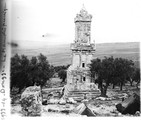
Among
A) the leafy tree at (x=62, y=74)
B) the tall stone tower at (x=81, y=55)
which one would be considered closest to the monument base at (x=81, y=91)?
the tall stone tower at (x=81, y=55)

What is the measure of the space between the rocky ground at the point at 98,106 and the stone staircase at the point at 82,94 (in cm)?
Result: 7

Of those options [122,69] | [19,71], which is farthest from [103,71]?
[19,71]

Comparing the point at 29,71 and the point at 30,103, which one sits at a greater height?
the point at 29,71

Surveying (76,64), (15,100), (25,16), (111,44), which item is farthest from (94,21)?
(15,100)

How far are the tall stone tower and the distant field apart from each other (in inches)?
3.7

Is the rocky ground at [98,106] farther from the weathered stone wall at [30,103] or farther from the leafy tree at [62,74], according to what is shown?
the leafy tree at [62,74]

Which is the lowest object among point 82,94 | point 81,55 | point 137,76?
point 82,94

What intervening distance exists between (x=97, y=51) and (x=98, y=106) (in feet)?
2.36

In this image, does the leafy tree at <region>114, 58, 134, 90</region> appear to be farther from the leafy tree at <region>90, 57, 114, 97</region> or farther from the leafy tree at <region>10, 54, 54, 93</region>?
the leafy tree at <region>10, 54, 54, 93</region>

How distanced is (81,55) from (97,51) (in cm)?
22

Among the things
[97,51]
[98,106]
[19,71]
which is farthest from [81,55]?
[19,71]

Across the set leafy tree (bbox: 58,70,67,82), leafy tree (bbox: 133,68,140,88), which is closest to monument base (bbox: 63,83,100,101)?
leafy tree (bbox: 58,70,67,82)

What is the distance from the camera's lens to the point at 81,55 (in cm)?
372

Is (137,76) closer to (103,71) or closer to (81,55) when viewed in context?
(103,71)
